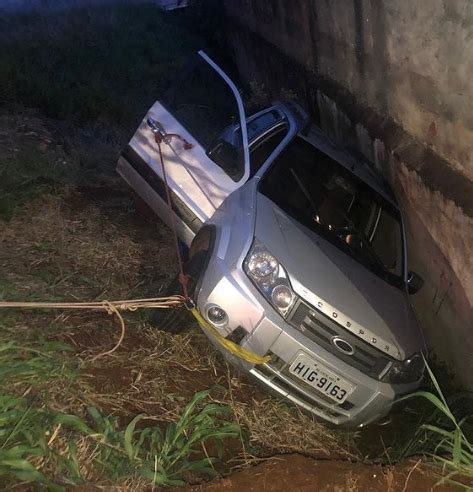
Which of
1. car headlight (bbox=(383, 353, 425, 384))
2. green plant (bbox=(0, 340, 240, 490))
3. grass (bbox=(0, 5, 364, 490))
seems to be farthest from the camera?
car headlight (bbox=(383, 353, 425, 384))

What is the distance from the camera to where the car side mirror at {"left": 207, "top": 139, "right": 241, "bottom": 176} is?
12.5ft

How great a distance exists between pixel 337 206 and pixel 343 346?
1.20 meters

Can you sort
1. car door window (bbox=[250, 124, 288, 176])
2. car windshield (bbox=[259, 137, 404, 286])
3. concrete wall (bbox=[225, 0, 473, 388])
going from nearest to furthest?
1. concrete wall (bbox=[225, 0, 473, 388])
2. car windshield (bbox=[259, 137, 404, 286])
3. car door window (bbox=[250, 124, 288, 176])

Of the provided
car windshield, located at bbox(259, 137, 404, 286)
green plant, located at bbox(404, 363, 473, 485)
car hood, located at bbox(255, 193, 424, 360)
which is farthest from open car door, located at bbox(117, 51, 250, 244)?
green plant, located at bbox(404, 363, 473, 485)

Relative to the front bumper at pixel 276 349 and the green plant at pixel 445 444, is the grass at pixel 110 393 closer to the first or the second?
the front bumper at pixel 276 349

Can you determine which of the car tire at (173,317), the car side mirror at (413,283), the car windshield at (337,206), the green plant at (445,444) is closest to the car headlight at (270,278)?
the car windshield at (337,206)

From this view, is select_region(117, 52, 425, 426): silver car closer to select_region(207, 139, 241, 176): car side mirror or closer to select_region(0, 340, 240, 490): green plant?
select_region(207, 139, 241, 176): car side mirror

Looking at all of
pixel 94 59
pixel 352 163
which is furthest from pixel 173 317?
pixel 94 59

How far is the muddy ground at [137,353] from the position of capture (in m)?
2.86

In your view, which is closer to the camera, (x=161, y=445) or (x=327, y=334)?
(x=161, y=445)

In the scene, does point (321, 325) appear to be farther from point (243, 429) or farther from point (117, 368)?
point (117, 368)

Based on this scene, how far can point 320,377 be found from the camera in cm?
312

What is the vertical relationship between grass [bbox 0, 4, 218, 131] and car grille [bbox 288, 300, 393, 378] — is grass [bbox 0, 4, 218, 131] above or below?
below

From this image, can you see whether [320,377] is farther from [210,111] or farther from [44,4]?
[44,4]
